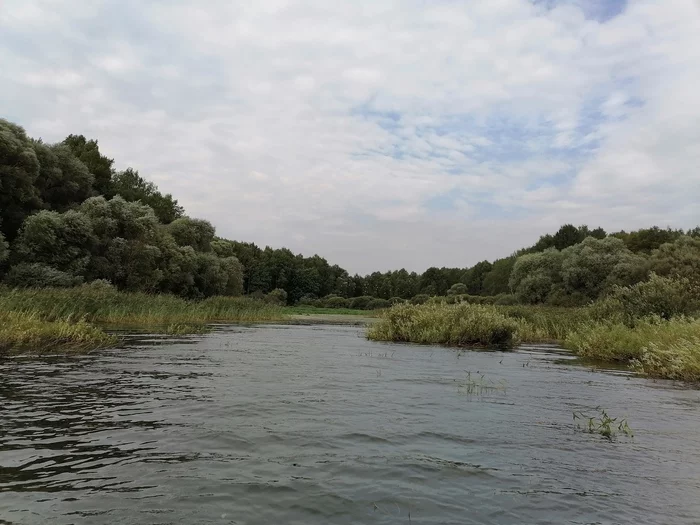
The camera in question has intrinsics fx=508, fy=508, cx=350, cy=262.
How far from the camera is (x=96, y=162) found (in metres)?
69.1

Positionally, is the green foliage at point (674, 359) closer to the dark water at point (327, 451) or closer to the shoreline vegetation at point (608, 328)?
the shoreline vegetation at point (608, 328)

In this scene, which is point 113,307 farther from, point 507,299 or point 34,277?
point 507,299

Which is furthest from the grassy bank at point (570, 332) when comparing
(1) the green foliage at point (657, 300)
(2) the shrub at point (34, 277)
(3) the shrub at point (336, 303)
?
(3) the shrub at point (336, 303)

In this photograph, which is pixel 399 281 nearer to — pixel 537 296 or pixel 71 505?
pixel 537 296

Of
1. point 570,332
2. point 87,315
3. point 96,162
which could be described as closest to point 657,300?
point 570,332

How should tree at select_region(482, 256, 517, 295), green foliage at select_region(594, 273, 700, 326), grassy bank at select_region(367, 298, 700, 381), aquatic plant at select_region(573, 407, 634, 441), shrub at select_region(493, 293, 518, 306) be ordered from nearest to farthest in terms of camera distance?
1. aquatic plant at select_region(573, 407, 634, 441)
2. grassy bank at select_region(367, 298, 700, 381)
3. green foliage at select_region(594, 273, 700, 326)
4. shrub at select_region(493, 293, 518, 306)
5. tree at select_region(482, 256, 517, 295)

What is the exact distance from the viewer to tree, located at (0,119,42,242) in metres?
42.2

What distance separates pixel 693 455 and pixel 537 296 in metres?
62.6

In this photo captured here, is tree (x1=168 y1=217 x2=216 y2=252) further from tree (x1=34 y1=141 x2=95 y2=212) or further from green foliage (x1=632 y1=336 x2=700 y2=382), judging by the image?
green foliage (x1=632 y1=336 x2=700 y2=382)

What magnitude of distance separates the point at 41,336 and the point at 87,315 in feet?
30.1

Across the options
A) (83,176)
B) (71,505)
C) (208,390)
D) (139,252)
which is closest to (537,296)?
(139,252)

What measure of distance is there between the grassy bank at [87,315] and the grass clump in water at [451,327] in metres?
12.0

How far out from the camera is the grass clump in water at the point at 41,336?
1648cm

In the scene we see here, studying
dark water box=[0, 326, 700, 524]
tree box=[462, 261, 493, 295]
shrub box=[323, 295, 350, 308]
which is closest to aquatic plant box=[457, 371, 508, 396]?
dark water box=[0, 326, 700, 524]
